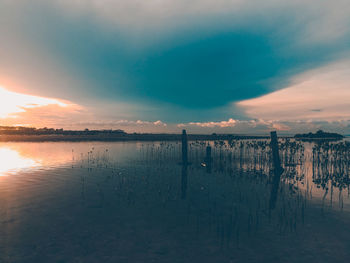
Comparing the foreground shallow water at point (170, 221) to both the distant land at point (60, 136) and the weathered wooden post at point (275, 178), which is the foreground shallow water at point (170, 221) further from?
the distant land at point (60, 136)

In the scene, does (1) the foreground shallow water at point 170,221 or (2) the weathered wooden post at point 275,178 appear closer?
(1) the foreground shallow water at point 170,221

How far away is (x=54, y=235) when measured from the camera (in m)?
10.5

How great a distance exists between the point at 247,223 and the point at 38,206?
46.9ft

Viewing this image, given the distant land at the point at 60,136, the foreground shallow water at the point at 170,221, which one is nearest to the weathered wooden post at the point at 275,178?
the foreground shallow water at the point at 170,221

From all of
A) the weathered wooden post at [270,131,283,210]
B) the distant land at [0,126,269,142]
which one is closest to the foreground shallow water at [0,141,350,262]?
the weathered wooden post at [270,131,283,210]

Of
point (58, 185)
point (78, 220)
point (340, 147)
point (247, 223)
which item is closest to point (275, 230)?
point (247, 223)

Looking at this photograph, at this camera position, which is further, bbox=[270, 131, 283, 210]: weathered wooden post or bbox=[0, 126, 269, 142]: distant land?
bbox=[0, 126, 269, 142]: distant land

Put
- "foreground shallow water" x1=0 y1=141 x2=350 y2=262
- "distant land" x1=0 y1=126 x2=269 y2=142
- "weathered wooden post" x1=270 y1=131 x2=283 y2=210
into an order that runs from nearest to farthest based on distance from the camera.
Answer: "foreground shallow water" x1=0 y1=141 x2=350 y2=262
"weathered wooden post" x1=270 y1=131 x2=283 y2=210
"distant land" x1=0 y1=126 x2=269 y2=142

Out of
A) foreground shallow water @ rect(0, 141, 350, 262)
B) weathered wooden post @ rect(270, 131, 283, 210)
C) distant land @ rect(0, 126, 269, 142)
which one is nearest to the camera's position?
foreground shallow water @ rect(0, 141, 350, 262)

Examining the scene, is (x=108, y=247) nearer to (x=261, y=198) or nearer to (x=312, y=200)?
(x=261, y=198)

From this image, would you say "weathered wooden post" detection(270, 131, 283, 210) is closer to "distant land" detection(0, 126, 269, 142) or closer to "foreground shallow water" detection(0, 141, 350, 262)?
"foreground shallow water" detection(0, 141, 350, 262)

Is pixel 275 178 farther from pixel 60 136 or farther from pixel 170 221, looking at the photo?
pixel 60 136

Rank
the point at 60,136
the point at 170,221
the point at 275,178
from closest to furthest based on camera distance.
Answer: the point at 170,221 → the point at 275,178 → the point at 60,136

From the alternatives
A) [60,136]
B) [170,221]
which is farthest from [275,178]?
[60,136]
